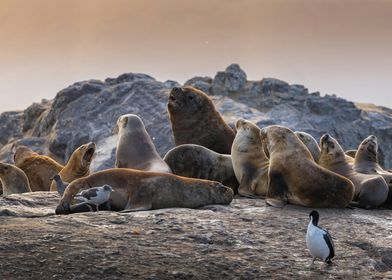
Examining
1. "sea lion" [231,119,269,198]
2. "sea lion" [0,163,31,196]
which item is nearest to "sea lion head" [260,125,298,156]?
"sea lion" [231,119,269,198]

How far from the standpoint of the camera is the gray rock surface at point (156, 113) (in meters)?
25.3

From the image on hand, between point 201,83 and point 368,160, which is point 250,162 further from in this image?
point 201,83

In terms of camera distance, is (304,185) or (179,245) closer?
(179,245)

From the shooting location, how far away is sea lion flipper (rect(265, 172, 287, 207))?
32.7ft

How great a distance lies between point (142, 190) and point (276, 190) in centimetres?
205

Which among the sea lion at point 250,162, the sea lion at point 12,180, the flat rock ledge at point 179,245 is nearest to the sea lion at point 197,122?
the sea lion at point 250,162

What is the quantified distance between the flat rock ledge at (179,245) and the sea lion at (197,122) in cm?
438

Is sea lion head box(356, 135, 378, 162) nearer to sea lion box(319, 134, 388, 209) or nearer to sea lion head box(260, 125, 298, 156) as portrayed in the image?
sea lion box(319, 134, 388, 209)

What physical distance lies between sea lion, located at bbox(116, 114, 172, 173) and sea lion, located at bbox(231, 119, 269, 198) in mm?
1228

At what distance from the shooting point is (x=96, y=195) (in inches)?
341

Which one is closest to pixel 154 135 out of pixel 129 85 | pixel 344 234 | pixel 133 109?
pixel 133 109

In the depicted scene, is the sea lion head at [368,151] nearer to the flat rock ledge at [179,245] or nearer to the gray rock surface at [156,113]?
the flat rock ledge at [179,245]

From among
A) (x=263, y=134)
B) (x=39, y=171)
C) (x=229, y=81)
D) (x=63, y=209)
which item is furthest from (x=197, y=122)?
(x=229, y=81)

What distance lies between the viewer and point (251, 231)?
802cm
